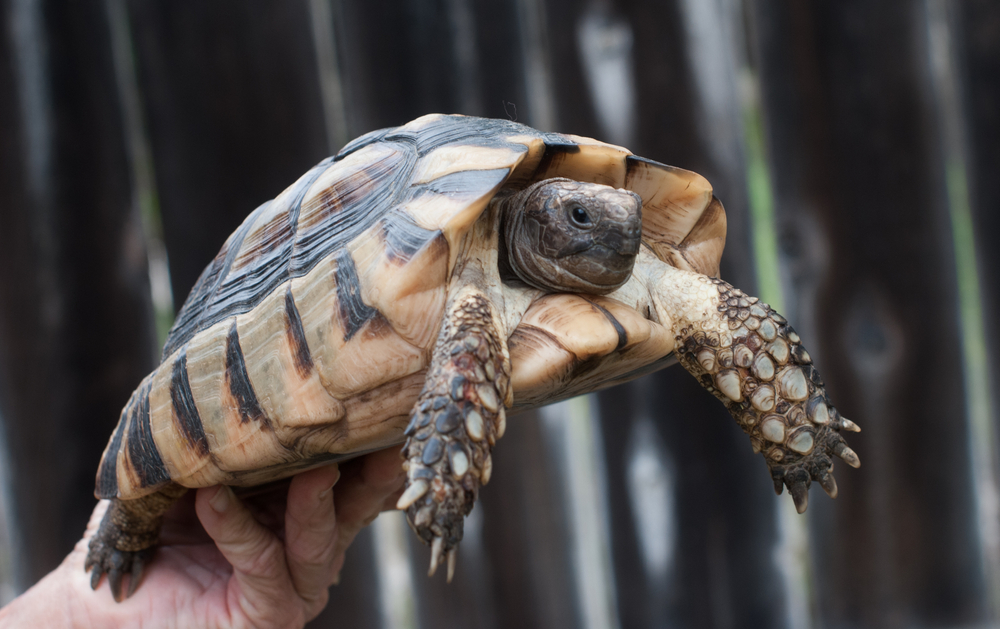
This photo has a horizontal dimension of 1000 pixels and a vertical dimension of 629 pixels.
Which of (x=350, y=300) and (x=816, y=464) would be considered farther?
(x=816, y=464)

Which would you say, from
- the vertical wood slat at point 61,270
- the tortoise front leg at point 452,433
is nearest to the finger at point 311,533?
the tortoise front leg at point 452,433

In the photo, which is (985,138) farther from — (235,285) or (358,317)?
(235,285)

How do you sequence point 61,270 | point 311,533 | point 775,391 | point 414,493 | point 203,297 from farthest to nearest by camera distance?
1. point 61,270
2. point 311,533
3. point 203,297
4. point 775,391
5. point 414,493

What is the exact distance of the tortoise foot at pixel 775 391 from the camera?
959mm

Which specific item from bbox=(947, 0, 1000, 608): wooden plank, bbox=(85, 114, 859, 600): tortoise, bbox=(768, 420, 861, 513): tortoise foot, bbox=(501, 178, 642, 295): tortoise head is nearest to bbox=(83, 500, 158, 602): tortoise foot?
bbox=(85, 114, 859, 600): tortoise

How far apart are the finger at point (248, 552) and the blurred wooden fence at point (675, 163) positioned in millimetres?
713

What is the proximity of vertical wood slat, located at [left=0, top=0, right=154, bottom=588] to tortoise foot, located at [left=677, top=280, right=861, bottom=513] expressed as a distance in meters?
1.46

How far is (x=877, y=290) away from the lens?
1.71 metres

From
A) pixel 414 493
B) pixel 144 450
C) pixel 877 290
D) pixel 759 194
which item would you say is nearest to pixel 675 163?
pixel 759 194

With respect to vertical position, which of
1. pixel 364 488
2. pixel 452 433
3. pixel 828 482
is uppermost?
pixel 452 433

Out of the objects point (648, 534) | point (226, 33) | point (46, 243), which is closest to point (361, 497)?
point (648, 534)

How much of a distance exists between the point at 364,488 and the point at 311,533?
0.13 meters

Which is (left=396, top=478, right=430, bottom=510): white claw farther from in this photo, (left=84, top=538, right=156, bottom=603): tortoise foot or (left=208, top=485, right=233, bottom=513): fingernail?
(left=84, top=538, right=156, bottom=603): tortoise foot

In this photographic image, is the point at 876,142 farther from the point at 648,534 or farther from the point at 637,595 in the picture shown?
the point at 637,595
